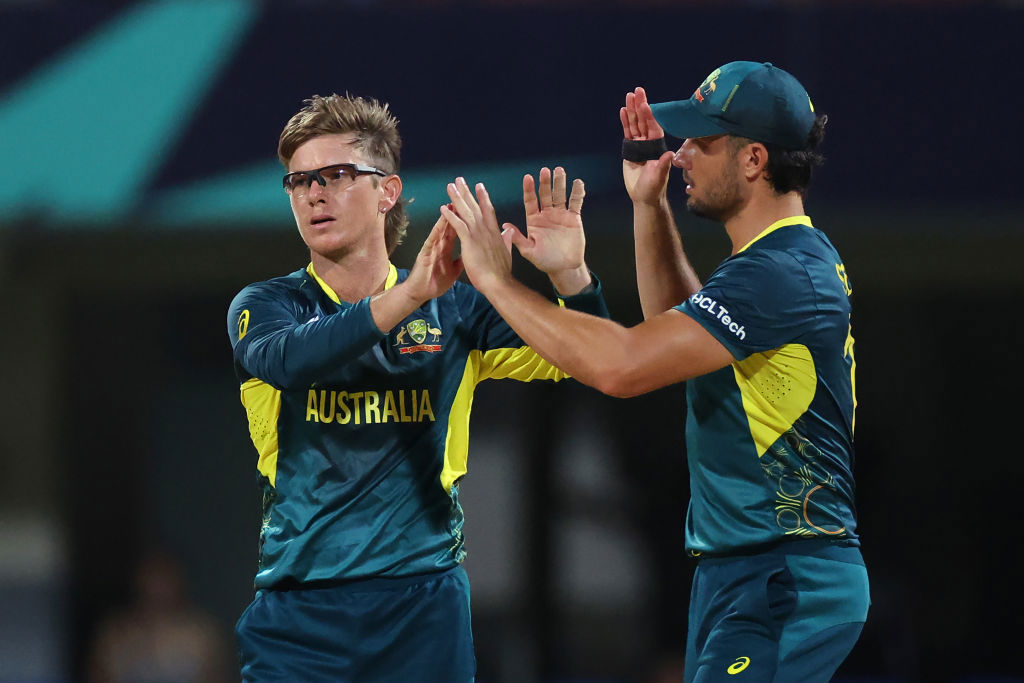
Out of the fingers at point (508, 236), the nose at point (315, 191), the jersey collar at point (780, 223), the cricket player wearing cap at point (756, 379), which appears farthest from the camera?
the nose at point (315, 191)

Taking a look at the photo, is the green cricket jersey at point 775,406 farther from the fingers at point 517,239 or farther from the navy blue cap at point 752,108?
the fingers at point 517,239

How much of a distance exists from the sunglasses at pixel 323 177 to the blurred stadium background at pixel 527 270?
4039 mm

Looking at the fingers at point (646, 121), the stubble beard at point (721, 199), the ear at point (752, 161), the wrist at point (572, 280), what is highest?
the fingers at point (646, 121)

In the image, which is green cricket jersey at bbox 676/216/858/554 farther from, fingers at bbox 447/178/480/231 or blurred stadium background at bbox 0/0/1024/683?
blurred stadium background at bbox 0/0/1024/683

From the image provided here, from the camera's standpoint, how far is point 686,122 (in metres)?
3.83

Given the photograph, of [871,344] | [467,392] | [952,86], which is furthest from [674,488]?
[467,392]

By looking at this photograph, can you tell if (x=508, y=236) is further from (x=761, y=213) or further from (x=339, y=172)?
(x=761, y=213)

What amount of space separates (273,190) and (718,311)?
512cm

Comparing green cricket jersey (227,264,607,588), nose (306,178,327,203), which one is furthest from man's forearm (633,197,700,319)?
nose (306,178,327,203)

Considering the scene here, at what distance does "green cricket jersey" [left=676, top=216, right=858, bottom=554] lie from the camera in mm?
3480

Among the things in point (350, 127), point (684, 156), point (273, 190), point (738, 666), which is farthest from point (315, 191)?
point (273, 190)

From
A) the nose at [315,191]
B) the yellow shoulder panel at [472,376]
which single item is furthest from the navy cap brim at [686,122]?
the nose at [315,191]

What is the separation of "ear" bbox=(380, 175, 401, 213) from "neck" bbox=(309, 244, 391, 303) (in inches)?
6.8

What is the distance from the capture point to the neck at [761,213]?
3730 mm
